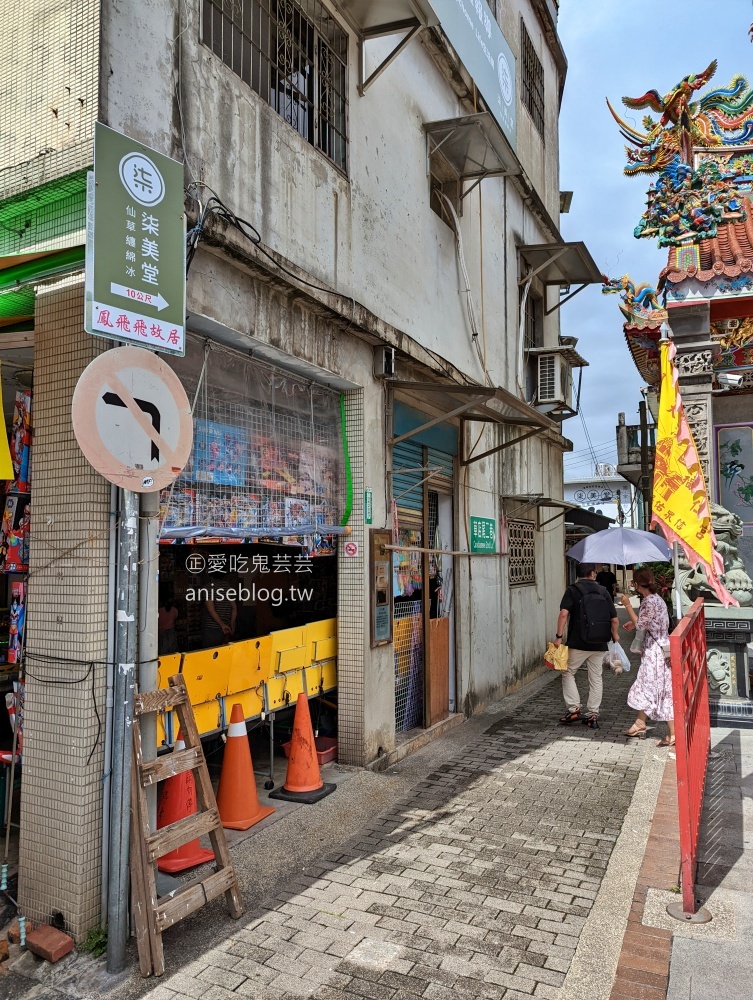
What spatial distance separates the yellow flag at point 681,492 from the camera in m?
5.97

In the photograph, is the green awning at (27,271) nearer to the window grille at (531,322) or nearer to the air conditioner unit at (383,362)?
the air conditioner unit at (383,362)

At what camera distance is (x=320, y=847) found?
5004 millimetres

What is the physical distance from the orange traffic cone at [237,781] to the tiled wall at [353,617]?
1.33m

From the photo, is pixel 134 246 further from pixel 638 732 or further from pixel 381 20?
pixel 638 732

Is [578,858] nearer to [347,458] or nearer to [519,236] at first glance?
[347,458]

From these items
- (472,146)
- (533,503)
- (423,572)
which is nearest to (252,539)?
(423,572)

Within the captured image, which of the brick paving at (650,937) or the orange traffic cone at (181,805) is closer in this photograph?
the brick paving at (650,937)

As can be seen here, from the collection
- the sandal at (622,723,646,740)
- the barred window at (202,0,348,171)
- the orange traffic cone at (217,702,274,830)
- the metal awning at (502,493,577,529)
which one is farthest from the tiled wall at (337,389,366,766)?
the metal awning at (502,493,577,529)

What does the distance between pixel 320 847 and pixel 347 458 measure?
3.44 metres

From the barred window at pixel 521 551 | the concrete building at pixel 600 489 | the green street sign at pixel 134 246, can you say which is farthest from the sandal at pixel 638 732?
the concrete building at pixel 600 489

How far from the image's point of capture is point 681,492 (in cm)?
608

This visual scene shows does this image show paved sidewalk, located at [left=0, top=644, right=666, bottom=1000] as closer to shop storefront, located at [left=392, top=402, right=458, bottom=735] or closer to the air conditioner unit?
shop storefront, located at [left=392, top=402, right=458, bottom=735]

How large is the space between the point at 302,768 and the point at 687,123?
33.2ft

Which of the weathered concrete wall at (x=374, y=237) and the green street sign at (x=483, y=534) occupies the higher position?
the weathered concrete wall at (x=374, y=237)
